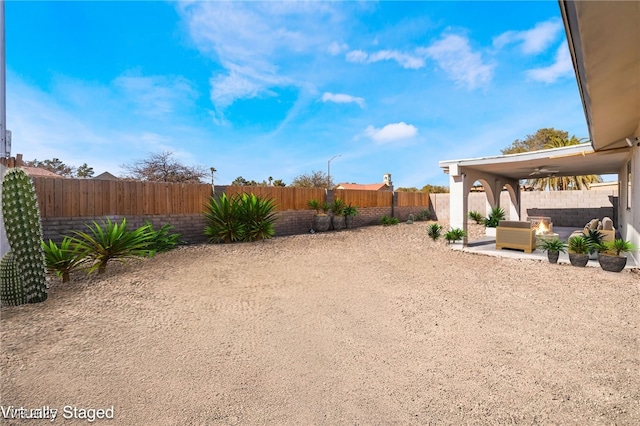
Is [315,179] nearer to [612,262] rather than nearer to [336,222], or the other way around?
[336,222]

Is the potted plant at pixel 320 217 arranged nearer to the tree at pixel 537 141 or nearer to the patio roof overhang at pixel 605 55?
the patio roof overhang at pixel 605 55

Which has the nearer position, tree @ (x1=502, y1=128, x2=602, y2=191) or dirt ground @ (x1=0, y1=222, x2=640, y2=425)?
dirt ground @ (x1=0, y1=222, x2=640, y2=425)

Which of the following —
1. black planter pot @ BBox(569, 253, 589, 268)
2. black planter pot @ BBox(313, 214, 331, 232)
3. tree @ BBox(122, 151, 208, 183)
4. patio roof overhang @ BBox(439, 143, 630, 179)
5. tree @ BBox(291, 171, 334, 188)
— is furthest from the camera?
tree @ BBox(291, 171, 334, 188)

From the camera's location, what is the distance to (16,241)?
11.3ft

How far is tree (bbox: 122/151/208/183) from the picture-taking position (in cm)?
1684

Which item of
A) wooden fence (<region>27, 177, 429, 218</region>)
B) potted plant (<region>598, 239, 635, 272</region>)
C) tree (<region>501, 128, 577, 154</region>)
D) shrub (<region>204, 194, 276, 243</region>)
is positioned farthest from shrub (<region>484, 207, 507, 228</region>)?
tree (<region>501, 128, 577, 154</region>)

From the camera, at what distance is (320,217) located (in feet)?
38.3

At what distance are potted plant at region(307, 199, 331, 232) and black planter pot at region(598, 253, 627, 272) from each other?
8483 millimetres

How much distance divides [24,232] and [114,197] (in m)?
4.08

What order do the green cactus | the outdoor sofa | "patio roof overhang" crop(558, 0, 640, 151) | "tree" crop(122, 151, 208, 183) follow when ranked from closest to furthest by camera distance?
"patio roof overhang" crop(558, 0, 640, 151) → the green cactus → the outdoor sofa → "tree" crop(122, 151, 208, 183)

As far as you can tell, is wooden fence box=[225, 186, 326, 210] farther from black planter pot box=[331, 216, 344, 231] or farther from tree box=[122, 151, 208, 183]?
tree box=[122, 151, 208, 183]

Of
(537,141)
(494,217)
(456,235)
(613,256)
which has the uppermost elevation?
(537,141)

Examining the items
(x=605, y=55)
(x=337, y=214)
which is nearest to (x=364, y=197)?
(x=337, y=214)

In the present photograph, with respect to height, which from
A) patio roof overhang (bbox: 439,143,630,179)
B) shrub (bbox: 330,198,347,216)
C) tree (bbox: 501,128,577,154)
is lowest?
shrub (bbox: 330,198,347,216)
